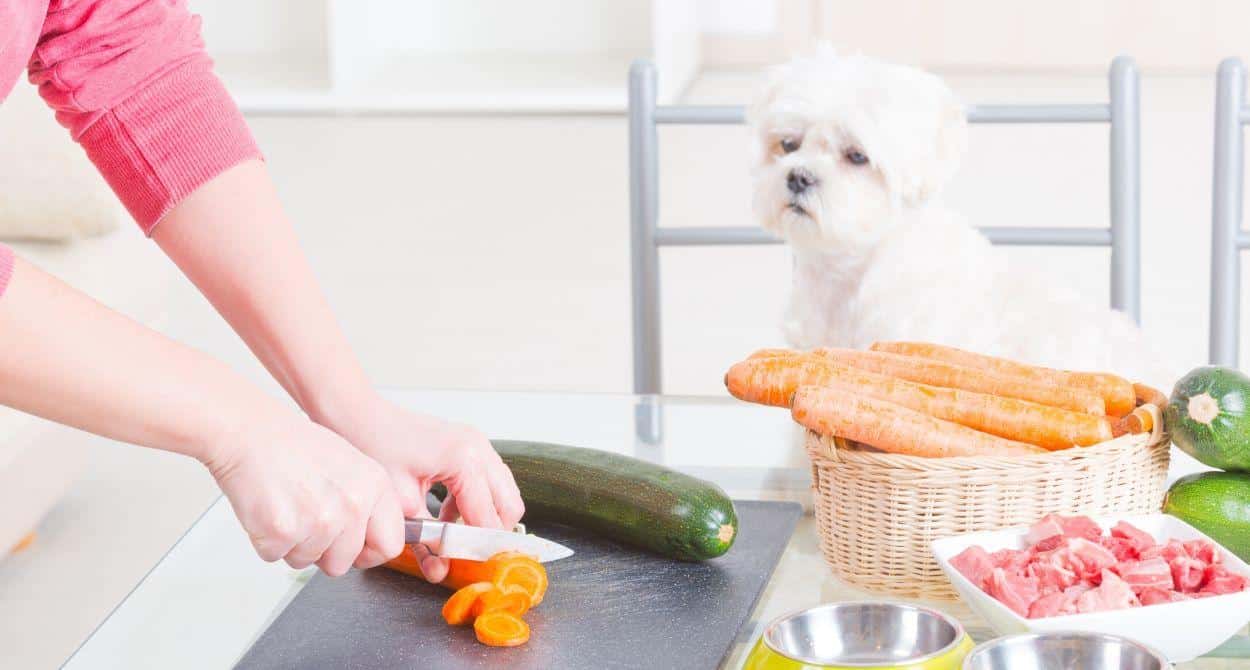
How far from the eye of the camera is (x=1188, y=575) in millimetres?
989

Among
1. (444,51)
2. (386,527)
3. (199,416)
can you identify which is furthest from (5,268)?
(444,51)

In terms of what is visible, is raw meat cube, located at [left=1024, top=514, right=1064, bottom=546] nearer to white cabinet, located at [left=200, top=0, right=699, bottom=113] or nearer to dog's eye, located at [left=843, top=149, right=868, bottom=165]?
dog's eye, located at [left=843, top=149, right=868, bottom=165]

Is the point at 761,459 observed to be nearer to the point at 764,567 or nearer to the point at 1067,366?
the point at 764,567

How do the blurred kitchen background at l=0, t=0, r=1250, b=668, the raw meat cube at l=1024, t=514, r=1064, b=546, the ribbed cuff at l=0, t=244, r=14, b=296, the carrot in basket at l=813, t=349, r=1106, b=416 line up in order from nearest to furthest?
1. the ribbed cuff at l=0, t=244, r=14, b=296
2. the raw meat cube at l=1024, t=514, r=1064, b=546
3. the carrot in basket at l=813, t=349, r=1106, b=416
4. the blurred kitchen background at l=0, t=0, r=1250, b=668

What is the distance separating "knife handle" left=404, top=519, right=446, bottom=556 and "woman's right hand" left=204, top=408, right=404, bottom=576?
0.43 feet

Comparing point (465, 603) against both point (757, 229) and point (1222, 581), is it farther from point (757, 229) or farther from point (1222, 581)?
point (757, 229)

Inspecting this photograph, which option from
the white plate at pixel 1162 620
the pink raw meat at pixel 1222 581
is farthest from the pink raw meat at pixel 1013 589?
the pink raw meat at pixel 1222 581

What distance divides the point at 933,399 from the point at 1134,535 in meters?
0.19

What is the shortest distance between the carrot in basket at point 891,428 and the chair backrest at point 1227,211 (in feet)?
2.51

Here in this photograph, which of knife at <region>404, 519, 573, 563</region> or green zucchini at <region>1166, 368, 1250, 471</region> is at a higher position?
green zucchini at <region>1166, 368, 1250, 471</region>

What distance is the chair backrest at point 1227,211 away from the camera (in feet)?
5.69

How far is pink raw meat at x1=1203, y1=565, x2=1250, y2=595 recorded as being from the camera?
3.20 ft

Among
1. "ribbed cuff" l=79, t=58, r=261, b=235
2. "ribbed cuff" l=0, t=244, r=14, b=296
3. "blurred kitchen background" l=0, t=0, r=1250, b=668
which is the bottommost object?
"blurred kitchen background" l=0, t=0, r=1250, b=668

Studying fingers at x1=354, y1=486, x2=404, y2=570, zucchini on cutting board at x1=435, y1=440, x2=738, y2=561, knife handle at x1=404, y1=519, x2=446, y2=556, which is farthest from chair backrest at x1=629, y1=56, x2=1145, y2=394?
fingers at x1=354, y1=486, x2=404, y2=570
